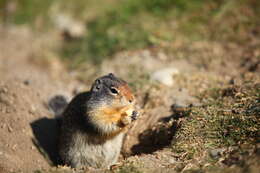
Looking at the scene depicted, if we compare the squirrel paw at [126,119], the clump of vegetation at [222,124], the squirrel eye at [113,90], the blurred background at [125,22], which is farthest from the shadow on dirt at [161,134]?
the blurred background at [125,22]

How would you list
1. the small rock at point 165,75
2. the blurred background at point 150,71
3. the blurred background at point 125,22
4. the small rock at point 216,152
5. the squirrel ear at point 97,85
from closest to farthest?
the small rock at point 216,152
the blurred background at point 150,71
the squirrel ear at point 97,85
the small rock at point 165,75
the blurred background at point 125,22

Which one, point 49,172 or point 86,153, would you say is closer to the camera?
point 49,172

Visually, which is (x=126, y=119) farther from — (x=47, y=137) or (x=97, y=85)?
(x=47, y=137)

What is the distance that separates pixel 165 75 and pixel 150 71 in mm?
431

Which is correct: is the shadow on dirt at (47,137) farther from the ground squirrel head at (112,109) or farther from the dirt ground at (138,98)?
the ground squirrel head at (112,109)

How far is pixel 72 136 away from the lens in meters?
4.64

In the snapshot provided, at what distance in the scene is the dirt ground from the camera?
4352mm

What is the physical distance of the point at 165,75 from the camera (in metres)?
6.02

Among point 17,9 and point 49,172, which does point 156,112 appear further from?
point 17,9

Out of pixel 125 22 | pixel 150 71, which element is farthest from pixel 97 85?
pixel 125 22

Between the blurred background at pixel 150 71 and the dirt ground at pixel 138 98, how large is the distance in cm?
2

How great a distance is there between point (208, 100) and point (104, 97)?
1536mm

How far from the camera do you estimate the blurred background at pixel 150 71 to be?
13.5 feet

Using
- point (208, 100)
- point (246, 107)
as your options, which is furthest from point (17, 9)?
point (246, 107)
